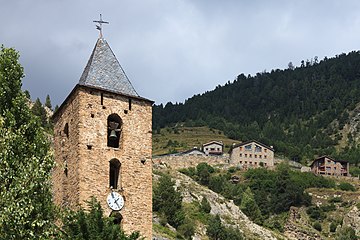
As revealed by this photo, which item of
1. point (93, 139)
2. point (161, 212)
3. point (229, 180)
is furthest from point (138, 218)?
A: point (229, 180)

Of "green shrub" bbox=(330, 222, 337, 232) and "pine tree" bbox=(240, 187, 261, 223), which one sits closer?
"pine tree" bbox=(240, 187, 261, 223)

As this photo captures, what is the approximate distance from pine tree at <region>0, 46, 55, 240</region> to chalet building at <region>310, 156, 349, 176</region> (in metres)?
124

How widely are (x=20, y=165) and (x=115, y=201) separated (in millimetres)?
7444

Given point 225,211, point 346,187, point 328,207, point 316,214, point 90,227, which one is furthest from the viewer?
point 346,187

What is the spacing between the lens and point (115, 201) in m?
30.9

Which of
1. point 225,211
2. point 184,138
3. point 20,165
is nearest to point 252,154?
point 184,138

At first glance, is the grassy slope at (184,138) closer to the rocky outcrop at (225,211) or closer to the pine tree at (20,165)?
the rocky outcrop at (225,211)

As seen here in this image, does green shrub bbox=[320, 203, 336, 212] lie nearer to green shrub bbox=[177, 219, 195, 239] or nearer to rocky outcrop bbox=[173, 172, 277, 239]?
rocky outcrop bbox=[173, 172, 277, 239]

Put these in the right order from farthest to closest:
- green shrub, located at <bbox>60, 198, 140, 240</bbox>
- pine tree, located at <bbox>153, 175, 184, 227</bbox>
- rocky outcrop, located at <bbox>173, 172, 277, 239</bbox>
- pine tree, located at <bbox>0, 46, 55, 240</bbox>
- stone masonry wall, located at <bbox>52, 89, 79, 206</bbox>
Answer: rocky outcrop, located at <bbox>173, 172, 277, 239</bbox> < pine tree, located at <bbox>153, 175, 184, 227</bbox> < stone masonry wall, located at <bbox>52, 89, 79, 206</bbox> < green shrub, located at <bbox>60, 198, 140, 240</bbox> < pine tree, located at <bbox>0, 46, 55, 240</bbox>

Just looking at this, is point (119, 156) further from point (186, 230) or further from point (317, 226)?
point (317, 226)

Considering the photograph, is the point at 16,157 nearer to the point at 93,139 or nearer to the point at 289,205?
the point at 93,139

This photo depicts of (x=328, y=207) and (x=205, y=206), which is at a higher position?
(x=205, y=206)

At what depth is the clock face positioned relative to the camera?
30.8m

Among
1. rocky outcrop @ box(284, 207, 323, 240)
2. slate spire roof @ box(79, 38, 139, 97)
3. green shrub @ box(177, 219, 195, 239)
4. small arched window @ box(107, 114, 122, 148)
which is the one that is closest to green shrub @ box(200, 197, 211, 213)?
green shrub @ box(177, 219, 195, 239)
